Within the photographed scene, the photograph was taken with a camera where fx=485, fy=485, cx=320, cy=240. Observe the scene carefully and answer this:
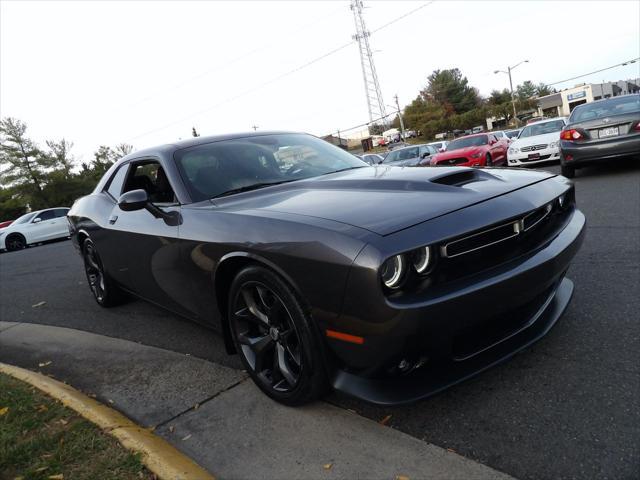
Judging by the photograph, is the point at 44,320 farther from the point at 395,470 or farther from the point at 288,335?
the point at 395,470

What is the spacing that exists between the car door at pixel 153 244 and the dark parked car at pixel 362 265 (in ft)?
0.07

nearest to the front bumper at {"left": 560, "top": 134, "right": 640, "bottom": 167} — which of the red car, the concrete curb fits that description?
the red car

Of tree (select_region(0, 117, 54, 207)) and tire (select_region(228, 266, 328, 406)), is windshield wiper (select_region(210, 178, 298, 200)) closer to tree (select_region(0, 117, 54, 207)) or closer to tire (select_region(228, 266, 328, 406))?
tire (select_region(228, 266, 328, 406))

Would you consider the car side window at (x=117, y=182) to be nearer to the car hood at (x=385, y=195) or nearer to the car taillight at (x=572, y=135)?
the car hood at (x=385, y=195)

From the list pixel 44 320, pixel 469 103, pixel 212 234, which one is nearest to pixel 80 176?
pixel 44 320

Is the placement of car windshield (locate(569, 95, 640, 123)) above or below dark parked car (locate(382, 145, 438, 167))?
above

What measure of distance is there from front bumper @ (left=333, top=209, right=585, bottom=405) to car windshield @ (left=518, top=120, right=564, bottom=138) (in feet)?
40.8

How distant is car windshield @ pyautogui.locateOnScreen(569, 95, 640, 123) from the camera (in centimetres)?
827

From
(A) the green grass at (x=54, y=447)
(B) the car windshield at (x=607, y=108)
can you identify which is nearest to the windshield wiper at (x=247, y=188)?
(A) the green grass at (x=54, y=447)

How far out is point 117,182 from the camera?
13.9 ft

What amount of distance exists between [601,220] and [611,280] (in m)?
2.25

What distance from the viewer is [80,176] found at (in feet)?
164

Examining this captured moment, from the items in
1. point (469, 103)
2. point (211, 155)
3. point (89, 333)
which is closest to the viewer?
point (211, 155)

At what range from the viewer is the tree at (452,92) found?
8256cm
